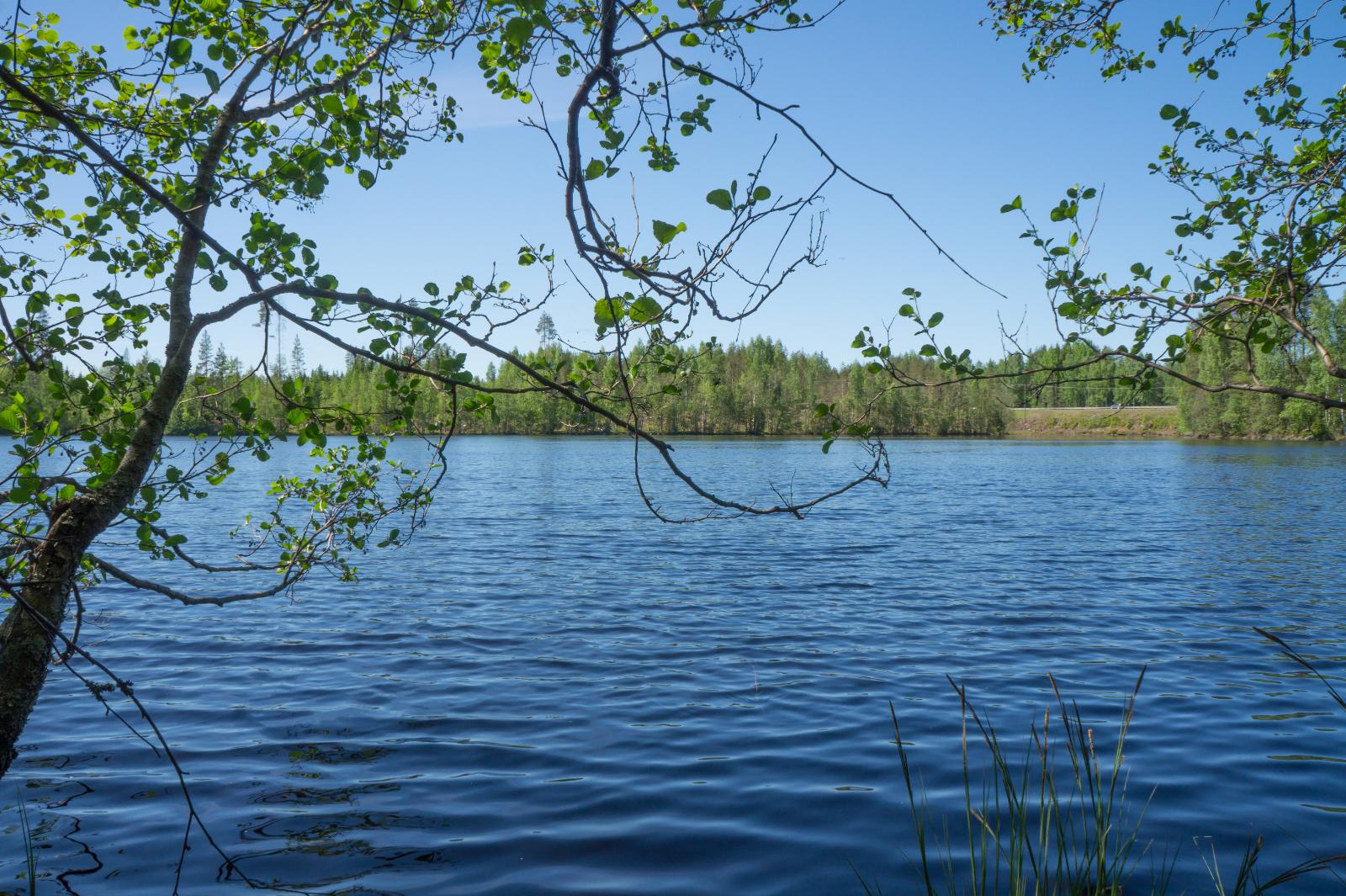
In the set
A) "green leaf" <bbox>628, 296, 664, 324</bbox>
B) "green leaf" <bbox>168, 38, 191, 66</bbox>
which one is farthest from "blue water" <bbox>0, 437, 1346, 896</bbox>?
"green leaf" <bbox>168, 38, 191, 66</bbox>

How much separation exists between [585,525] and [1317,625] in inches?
820

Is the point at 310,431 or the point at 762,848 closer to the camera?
the point at 310,431

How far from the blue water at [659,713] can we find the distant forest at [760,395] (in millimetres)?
3359

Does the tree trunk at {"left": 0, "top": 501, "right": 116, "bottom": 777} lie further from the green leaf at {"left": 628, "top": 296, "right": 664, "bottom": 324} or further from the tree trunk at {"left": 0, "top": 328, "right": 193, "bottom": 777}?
the green leaf at {"left": 628, "top": 296, "right": 664, "bottom": 324}

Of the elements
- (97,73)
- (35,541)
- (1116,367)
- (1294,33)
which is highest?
(1294,33)

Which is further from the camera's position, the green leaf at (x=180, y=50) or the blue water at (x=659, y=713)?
the blue water at (x=659, y=713)

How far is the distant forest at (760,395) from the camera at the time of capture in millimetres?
5379

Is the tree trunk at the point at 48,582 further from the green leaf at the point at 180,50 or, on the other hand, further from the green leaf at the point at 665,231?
the green leaf at the point at 665,231

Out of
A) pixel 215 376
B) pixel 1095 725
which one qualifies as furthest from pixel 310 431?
pixel 1095 725

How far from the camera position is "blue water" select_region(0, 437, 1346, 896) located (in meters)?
7.26

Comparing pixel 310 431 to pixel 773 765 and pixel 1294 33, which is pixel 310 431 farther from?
pixel 1294 33

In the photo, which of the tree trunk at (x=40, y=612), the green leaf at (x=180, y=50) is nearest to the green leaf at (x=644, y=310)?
the green leaf at (x=180, y=50)

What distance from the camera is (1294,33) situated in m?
6.33

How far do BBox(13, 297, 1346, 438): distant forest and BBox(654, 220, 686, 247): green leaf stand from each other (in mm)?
430
